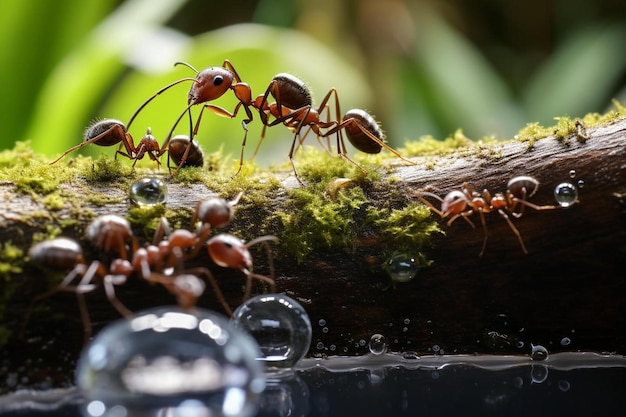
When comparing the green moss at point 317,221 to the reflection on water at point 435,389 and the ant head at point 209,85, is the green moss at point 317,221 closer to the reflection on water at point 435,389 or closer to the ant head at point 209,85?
the reflection on water at point 435,389

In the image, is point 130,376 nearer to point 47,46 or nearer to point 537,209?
point 537,209

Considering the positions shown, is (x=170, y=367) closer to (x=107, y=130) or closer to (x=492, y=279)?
(x=492, y=279)

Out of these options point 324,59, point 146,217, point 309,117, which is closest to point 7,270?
point 146,217

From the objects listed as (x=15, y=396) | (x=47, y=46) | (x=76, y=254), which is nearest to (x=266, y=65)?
(x=47, y=46)

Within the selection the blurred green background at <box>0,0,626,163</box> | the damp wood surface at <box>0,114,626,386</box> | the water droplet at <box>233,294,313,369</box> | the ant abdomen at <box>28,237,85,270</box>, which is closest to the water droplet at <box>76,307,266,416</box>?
the water droplet at <box>233,294,313,369</box>

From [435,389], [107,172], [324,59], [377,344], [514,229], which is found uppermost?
[324,59]
